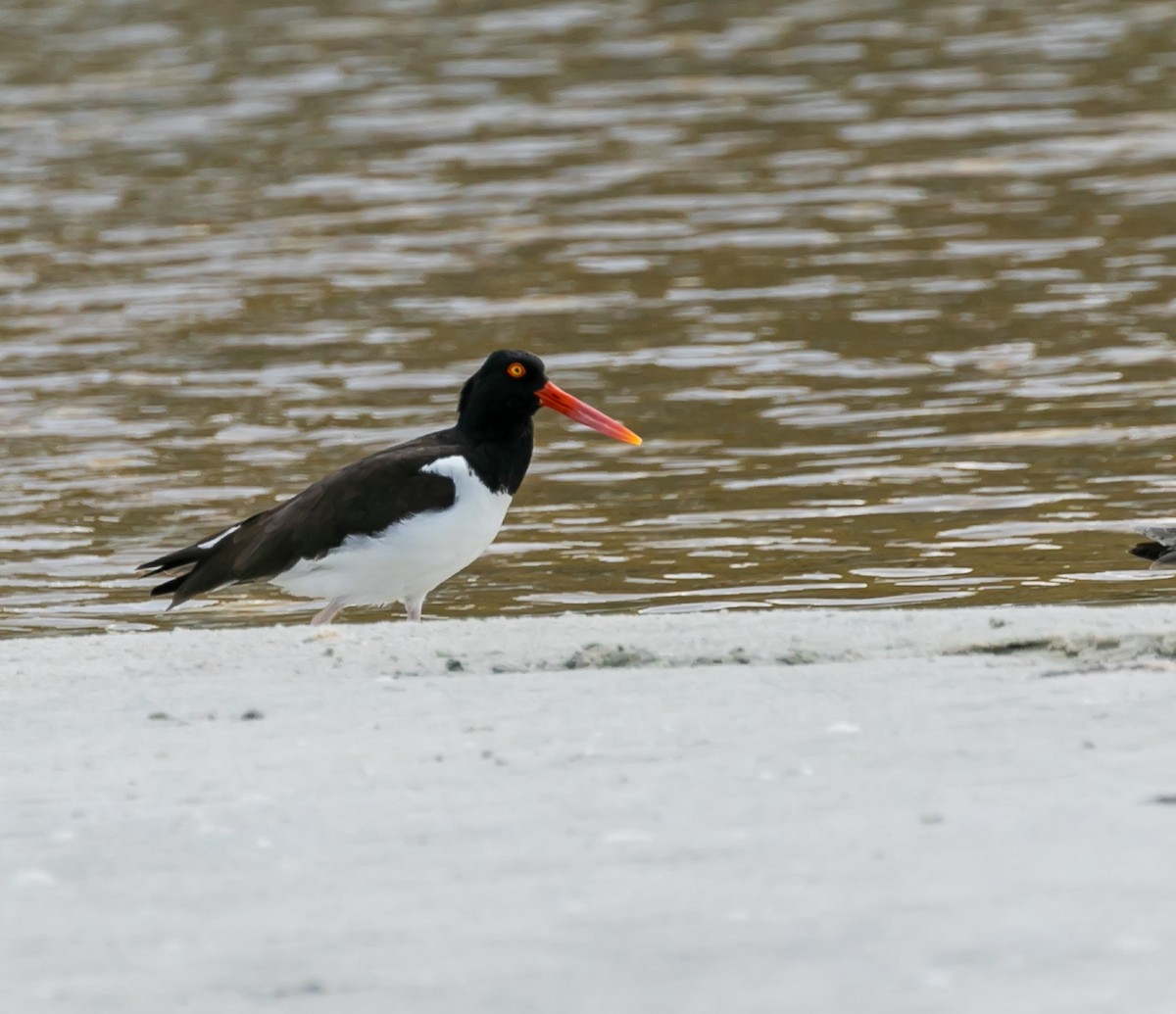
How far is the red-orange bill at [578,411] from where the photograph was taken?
8328 millimetres

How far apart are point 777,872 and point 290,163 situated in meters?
14.4

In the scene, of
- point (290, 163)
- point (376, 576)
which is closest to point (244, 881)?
point (376, 576)

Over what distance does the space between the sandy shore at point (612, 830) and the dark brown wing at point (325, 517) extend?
5.21 ft

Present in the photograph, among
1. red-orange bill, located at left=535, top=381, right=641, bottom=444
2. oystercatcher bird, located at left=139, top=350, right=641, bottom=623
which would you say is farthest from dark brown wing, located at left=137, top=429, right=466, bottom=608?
red-orange bill, located at left=535, top=381, right=641, bottom=444

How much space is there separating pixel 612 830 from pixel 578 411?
14.9 feet

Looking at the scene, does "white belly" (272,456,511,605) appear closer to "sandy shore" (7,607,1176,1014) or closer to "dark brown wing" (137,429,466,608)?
"dark brown wing" (137,429,466,608)

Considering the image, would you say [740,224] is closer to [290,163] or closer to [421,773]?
[290,163]

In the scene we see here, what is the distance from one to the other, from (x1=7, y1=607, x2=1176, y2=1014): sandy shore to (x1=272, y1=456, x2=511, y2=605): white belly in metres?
1.54

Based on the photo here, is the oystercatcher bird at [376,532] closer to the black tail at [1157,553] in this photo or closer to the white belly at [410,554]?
the white belly at [410,554]

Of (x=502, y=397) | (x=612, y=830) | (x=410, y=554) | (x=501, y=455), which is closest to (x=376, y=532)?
(x=410, y=554)

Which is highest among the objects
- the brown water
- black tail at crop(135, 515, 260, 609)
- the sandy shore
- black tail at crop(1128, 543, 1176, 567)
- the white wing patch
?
the sandy shore

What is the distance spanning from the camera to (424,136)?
59.7 ft

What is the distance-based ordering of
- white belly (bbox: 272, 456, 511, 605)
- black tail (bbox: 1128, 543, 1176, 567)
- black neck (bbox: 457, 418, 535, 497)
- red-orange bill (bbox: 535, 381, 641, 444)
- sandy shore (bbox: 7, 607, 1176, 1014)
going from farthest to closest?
red-orange bill (bbox: 535, 381, 641, 444), black neck (bbox: 457, 418, 535, 497), black tail (bbox: 1128, 543, 1176, 567), white belly (bbox: 272, 456, 511, 605), sandy shore (bbox: 7, 607, 1176, 1014)

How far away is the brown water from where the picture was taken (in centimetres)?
942
